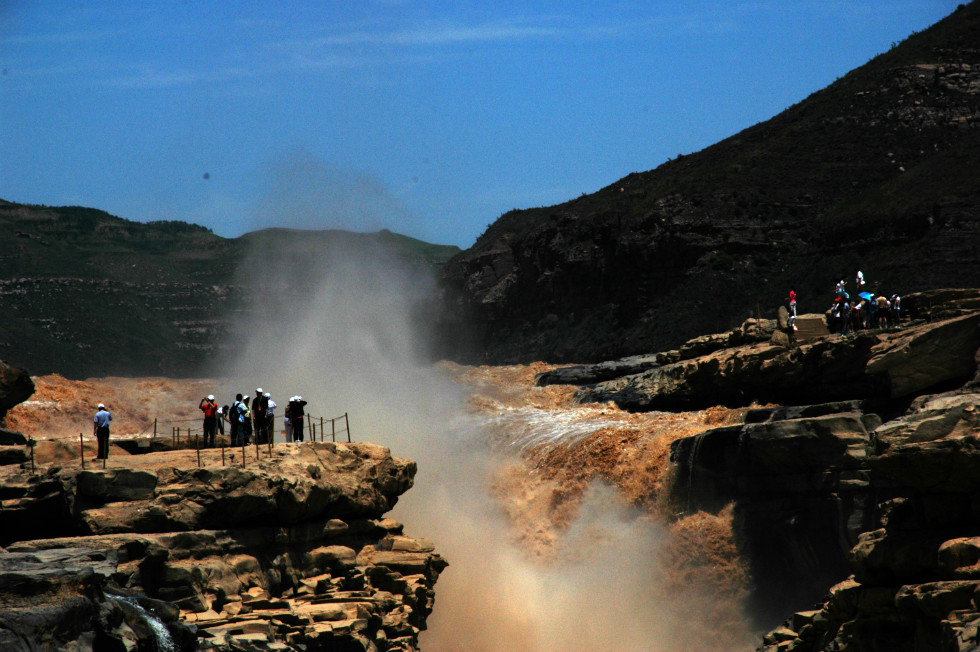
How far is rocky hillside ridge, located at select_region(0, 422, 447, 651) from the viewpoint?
2101 cm

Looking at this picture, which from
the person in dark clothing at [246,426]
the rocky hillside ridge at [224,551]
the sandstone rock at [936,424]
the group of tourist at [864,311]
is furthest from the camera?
the group of tourist at [864,311]

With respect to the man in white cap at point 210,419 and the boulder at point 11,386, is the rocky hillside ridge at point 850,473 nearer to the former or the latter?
the man in white cap at point 210,419

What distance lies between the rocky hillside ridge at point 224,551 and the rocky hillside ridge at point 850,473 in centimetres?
963

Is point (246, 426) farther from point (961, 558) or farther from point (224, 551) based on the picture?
point (961, 558)

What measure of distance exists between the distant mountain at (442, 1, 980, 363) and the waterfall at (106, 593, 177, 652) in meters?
55.0

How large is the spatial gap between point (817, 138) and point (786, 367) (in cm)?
6439

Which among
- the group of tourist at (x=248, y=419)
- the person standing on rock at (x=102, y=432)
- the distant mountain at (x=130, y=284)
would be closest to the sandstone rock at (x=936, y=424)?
the group of tourist at (x=248, y=419)

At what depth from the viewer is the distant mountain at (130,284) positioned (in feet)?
375

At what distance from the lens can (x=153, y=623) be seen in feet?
69.1

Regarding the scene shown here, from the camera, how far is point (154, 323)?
129250 millimetres

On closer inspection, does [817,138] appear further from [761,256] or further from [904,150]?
[761,256]

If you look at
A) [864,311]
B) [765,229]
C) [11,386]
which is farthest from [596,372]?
[11,386]

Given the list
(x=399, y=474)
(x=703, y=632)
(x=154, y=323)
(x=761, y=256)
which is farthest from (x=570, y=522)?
(x=154, y=323)

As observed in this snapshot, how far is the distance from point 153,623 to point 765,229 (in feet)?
245
